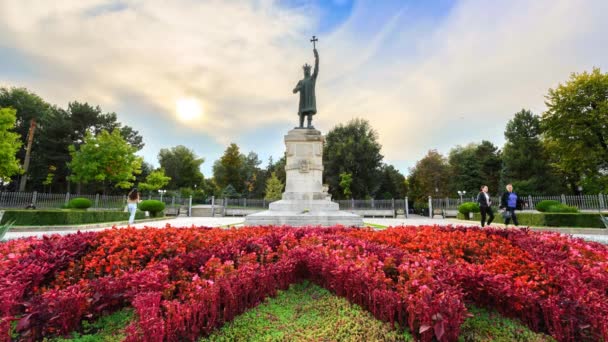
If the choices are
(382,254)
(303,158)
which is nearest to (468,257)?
(382,254)

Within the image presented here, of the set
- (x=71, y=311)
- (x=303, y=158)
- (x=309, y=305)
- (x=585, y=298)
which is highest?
(x=303, y=158)

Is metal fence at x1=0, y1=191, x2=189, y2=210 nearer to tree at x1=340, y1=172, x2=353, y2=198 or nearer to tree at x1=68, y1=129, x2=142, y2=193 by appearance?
tree at x1=68, y1=129, x2=142, y2=193

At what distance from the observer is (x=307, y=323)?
3.12 m

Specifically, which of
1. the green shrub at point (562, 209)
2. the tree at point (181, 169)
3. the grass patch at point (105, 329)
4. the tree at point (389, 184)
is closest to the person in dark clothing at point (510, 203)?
the green shrub at point (562, 209)

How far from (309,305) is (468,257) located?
9.32 ft

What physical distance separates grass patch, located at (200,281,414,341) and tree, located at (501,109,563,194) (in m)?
47.0

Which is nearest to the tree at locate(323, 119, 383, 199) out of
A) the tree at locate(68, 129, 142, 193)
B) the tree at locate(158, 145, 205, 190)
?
the tree at locate(68, 129, 142, 193)

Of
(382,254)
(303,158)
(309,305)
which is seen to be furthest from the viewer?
(303,158)

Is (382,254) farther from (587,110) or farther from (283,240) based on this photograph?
(587,110)

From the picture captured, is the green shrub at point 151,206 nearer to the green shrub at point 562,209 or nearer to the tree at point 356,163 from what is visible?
the tree at point 356,163

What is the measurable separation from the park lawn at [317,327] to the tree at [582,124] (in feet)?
105

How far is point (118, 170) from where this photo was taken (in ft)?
109

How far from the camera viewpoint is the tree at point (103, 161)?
105ft

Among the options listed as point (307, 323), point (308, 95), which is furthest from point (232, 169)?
point (307, 323)
